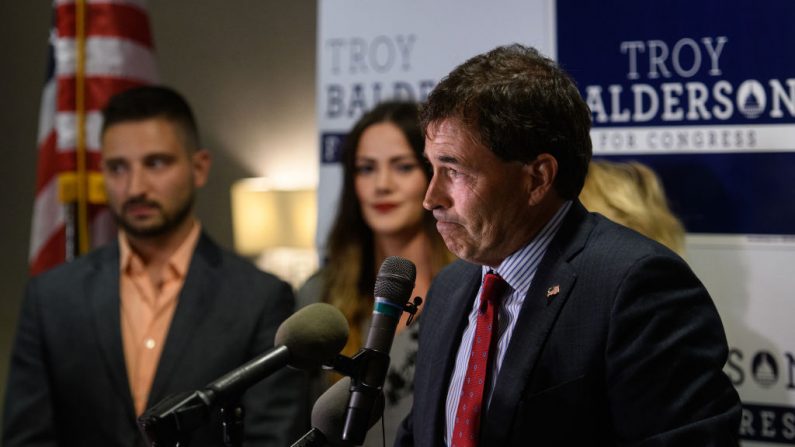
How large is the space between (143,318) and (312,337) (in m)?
1.75

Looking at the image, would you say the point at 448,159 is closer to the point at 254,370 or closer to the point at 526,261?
the point at 526,261

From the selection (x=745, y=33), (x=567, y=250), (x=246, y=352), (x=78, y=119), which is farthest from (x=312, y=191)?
(x=567, y=250)

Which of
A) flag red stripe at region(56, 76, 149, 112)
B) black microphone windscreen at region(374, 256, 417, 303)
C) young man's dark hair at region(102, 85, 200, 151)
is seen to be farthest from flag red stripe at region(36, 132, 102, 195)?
black microphone windscreen at region(374, 256, 417, 303)

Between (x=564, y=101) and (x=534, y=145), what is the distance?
3.5 inches

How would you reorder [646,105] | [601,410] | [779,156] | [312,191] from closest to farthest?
[601,410] → [779,156] → [646,105] → [312,191]

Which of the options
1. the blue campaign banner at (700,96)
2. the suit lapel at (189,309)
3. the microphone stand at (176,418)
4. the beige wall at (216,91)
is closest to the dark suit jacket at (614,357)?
the microphone stand at (176,418)

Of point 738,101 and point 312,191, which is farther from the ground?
point 738,101

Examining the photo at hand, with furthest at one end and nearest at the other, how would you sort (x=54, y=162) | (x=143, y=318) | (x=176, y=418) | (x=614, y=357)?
1. (x=54, y=162)
2. (x=143, y=318)
3. (x=614, y=357)
4. (x=176, y=418)

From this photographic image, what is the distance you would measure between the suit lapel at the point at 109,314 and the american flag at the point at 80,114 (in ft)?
2.58

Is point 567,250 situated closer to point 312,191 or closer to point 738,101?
point 738,101

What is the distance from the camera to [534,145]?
1.44m

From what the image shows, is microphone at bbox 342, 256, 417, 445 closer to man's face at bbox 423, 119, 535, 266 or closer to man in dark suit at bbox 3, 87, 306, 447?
man's face at bbox 423, 119, 535, 266

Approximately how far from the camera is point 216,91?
4625mm

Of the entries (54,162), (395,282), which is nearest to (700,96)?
(395,282)
